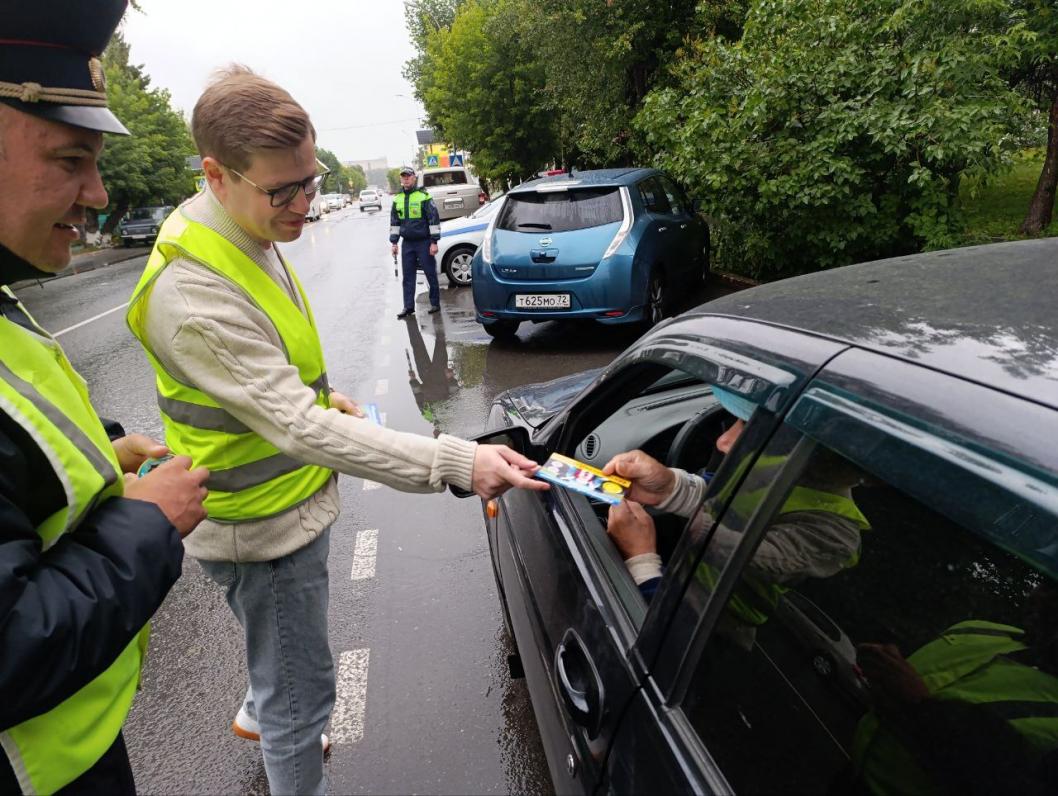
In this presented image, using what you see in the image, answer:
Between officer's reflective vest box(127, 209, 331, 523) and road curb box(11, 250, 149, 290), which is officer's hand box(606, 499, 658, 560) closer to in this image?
officer's reflective vest box(127, 209, 331, 523)

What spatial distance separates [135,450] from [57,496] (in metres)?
0.62

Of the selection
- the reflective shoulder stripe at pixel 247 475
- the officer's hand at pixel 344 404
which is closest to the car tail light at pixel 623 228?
the officer's hand at pixel 344 404

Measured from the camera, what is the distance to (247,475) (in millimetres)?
1688

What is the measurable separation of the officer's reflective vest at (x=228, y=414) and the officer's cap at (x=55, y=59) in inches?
15.5

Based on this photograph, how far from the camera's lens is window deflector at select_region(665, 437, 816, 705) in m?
1.07

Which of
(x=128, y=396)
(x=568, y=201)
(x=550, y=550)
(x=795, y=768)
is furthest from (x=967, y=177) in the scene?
(x=128, y=396)

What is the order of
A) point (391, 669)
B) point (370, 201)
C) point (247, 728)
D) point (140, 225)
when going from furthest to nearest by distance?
1. point (370, 201)
2. point (140, 225)
3. point (391, 669)
4. point (247, 728)

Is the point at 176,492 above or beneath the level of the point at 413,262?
above

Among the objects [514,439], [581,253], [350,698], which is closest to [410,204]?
[581,253]

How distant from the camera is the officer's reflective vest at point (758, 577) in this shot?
1065mm

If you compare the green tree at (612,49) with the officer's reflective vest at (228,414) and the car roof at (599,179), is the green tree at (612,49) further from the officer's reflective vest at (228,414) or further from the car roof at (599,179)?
the officer's reflective vest at (228,414)

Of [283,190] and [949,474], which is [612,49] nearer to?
[283,190]

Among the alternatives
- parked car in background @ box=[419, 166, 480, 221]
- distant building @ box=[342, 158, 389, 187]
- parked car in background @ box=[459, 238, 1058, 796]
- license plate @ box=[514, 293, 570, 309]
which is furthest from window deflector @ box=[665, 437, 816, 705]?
distant building @ box=[342, 158, 389, 187]

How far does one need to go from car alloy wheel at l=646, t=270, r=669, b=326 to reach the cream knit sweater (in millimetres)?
5656
